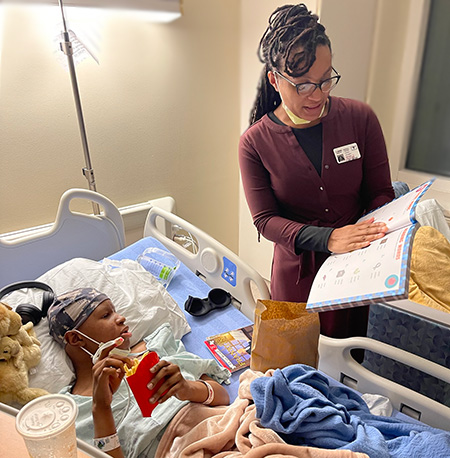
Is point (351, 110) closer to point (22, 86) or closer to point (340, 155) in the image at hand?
point (340, 155)

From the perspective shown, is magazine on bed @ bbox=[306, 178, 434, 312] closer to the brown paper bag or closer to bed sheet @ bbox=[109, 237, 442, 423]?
the brown paper bag

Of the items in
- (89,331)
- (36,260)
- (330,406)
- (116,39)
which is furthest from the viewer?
(116,39)

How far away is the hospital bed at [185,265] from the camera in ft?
4.02

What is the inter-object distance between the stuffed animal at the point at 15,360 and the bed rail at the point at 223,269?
76 cm

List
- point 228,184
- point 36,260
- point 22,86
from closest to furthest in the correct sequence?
1. point 36,260
2. point 22,86
3. point 228,184

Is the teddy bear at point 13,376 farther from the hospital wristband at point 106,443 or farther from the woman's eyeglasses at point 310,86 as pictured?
the woman's eyeglasses at point 310,86

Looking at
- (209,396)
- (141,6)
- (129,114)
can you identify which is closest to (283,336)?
(209,396)

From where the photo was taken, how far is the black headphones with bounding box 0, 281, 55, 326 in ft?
4.52

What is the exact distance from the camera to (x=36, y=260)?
1784mm

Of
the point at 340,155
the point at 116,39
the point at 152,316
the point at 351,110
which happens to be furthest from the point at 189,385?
the point at 116,39

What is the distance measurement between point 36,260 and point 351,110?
4.75 ft

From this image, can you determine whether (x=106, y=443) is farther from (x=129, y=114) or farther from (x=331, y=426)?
(x=129, y=114)

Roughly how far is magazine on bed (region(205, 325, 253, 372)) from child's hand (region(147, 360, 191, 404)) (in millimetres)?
332

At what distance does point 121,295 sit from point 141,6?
1527mm
